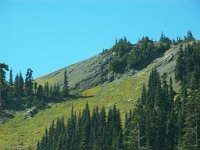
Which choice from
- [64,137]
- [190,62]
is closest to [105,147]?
[64,137]

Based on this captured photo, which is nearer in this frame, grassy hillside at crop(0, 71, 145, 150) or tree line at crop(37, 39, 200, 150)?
tree line at crop(37, 39, 200, 150)

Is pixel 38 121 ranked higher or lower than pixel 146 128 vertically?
higher

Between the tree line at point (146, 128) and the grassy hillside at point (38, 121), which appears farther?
the grassy hillside at point (38, 121)

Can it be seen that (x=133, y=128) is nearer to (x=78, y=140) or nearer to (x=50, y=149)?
(x=78, y=140)

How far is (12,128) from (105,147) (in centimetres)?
8546

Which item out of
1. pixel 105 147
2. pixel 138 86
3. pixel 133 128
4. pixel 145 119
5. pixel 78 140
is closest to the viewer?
pixel 133 128

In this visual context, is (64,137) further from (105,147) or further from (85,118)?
(105,147)

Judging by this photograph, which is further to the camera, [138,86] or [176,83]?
[138,86]

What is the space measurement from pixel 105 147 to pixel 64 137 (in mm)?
21337

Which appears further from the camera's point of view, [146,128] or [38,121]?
[38,121]

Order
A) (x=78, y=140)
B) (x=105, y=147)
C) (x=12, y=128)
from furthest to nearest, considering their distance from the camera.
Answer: (x=12, y=128), (x=78, y=140), (x=105, y=147)

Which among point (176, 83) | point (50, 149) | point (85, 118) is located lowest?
point (50, 149)

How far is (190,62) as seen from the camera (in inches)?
6939

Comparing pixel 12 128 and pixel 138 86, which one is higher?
pixel 138 86
